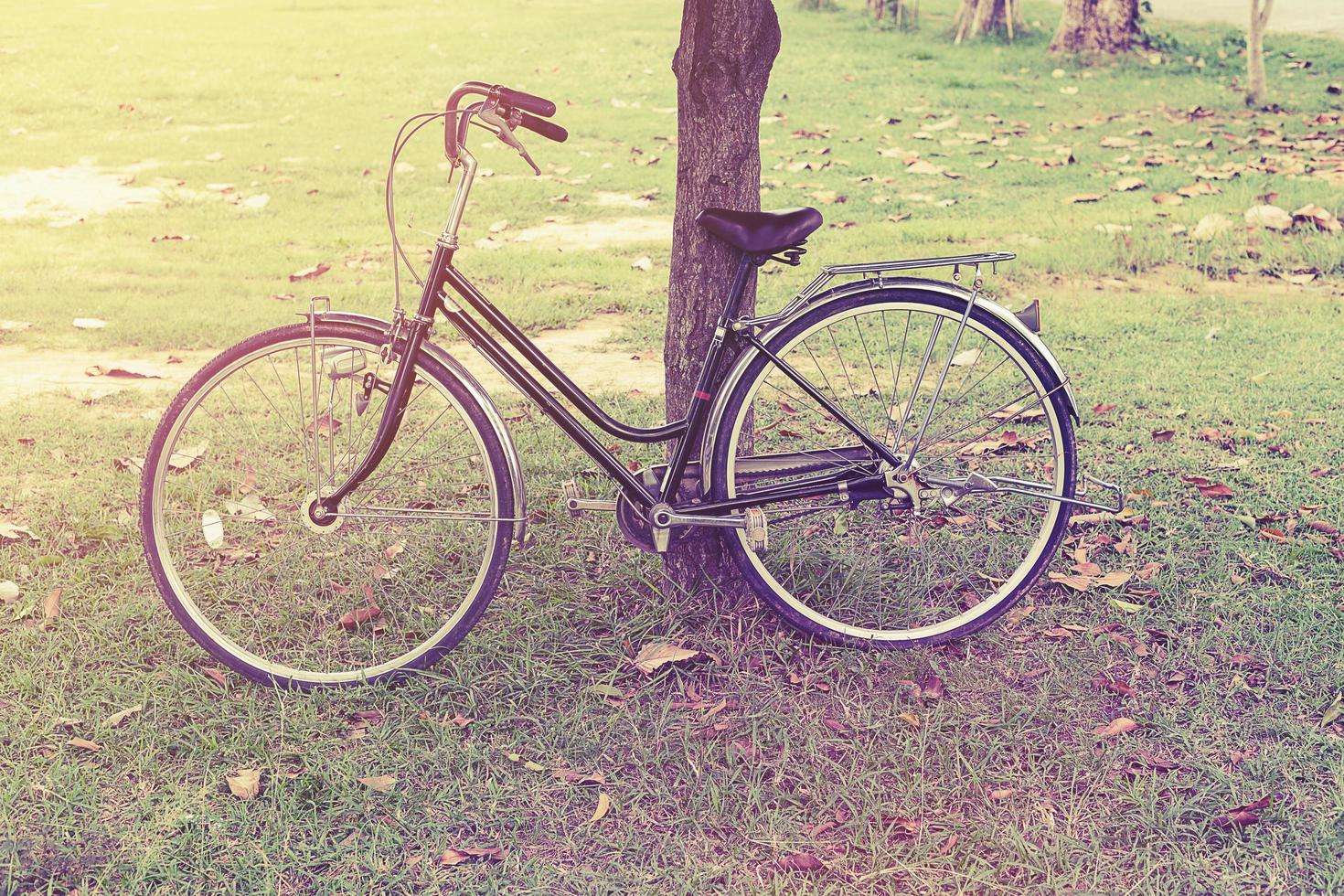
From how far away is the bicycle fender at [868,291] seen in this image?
312cm

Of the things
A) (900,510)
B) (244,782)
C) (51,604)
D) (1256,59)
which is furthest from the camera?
(1256,59)

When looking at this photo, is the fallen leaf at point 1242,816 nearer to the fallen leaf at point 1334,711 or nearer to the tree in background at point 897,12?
the fallen leaf at point 1334,711

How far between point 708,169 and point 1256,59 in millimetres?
8682

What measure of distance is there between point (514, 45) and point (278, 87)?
2.65 m

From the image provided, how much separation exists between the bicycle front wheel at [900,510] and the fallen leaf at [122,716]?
1.51m

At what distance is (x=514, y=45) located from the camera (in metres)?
12.7

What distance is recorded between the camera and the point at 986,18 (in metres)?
13.9

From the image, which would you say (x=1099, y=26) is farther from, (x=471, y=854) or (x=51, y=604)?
(x=471, y=854)

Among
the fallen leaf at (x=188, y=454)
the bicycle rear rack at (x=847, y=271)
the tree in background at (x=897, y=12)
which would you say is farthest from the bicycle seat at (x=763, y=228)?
the tree in background at (x=897, y=12)

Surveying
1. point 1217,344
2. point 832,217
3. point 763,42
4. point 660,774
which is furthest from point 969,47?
point 660,774

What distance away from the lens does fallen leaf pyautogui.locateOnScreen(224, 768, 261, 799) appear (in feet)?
9.13

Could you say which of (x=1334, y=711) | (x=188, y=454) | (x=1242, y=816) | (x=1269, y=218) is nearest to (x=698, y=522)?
(x=1242, y=816)

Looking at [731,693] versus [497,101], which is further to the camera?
[731,693]

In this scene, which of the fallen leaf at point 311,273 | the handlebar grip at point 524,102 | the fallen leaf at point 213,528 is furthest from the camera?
the fallen leaf at point 311,273
